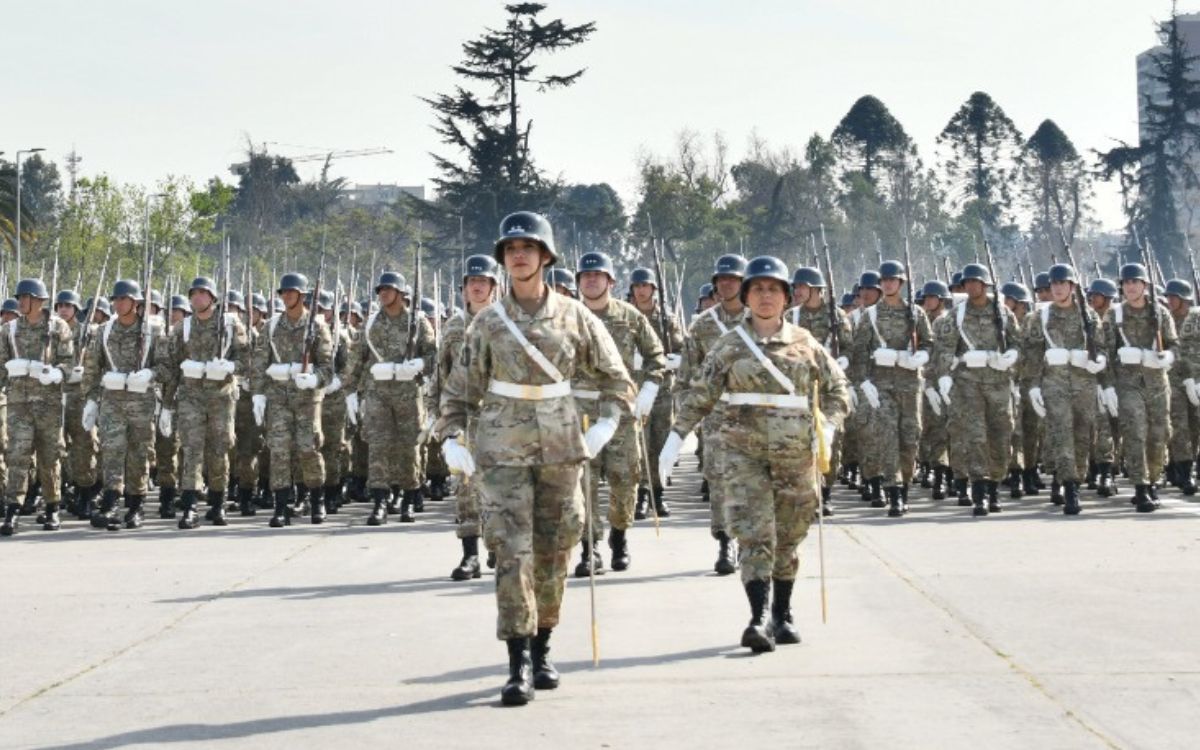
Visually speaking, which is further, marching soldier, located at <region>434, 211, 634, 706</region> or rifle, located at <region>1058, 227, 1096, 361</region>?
rifle, located at <region>1058, 227, 1096, 361</region>

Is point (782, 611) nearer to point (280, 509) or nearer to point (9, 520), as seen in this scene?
point (280, 509)

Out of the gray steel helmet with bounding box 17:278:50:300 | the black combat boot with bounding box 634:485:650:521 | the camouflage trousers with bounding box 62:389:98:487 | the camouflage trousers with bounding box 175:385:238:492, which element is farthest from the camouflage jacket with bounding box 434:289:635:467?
the camouflage trousers with bounding box 62:389:98:487

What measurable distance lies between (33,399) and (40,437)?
395mm

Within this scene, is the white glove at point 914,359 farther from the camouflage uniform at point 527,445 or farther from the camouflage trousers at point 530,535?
the camouflage trousers at point 530,535

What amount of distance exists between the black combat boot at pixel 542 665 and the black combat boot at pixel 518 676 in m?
0.20

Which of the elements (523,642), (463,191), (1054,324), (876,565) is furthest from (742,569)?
(463,191)

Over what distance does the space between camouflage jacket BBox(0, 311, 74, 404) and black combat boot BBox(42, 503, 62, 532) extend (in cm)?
107

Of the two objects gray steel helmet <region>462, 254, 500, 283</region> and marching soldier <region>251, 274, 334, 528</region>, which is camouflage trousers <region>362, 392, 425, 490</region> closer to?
marching soldier <region>251, 274, 334, 528</region>

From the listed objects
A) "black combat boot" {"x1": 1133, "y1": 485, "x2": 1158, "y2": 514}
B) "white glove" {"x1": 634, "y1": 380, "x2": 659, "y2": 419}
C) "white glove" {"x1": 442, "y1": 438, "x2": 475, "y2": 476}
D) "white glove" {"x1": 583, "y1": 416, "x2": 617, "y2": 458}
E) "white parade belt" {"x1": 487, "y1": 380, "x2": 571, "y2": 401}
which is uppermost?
"white glove" {"x1": 634, "y1": 380, "x2": 659, "y2": 419}

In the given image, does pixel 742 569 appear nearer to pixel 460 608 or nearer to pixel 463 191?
pixel 460 608

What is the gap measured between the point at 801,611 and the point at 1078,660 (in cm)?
211

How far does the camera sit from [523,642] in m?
7.37

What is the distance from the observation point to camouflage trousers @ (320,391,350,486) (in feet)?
59.9

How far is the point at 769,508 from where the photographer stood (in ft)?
28.4
